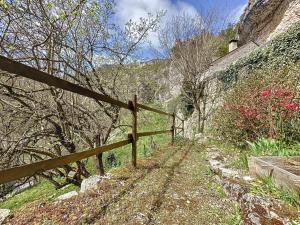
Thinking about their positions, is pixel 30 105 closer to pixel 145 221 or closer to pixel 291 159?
pixel 145 221

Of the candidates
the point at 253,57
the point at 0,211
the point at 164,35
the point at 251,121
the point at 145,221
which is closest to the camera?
the point at 145,221

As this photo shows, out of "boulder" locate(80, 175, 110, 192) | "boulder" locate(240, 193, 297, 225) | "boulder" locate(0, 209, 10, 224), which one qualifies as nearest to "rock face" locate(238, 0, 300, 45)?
"boulder" locate(240, 193, 297, 225)

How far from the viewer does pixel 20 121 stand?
203 inches

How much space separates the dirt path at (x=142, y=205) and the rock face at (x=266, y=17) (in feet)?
38.4

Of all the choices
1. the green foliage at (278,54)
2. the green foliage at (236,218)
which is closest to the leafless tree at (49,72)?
the green foliage at (236,218)

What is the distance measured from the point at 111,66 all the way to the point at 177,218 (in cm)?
547

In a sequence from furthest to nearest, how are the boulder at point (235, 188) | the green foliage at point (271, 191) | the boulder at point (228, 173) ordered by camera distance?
the boulder at point (228, 173)
the boulder at point (235, 188)
the green foliage at point (271, 191)

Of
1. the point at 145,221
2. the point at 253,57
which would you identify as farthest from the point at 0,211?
the point at 253,57

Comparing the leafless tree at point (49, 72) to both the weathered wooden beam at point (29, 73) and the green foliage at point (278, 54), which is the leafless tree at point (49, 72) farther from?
the green foliage at point (278, 54)

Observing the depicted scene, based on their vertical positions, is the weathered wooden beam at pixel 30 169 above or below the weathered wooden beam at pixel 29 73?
below

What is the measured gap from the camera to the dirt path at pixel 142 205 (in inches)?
85.9

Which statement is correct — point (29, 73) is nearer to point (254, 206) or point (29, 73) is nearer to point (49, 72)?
point (254, 206)

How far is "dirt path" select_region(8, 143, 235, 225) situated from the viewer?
7.16 ft

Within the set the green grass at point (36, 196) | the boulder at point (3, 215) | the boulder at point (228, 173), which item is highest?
the boulder at point (228, 173)
